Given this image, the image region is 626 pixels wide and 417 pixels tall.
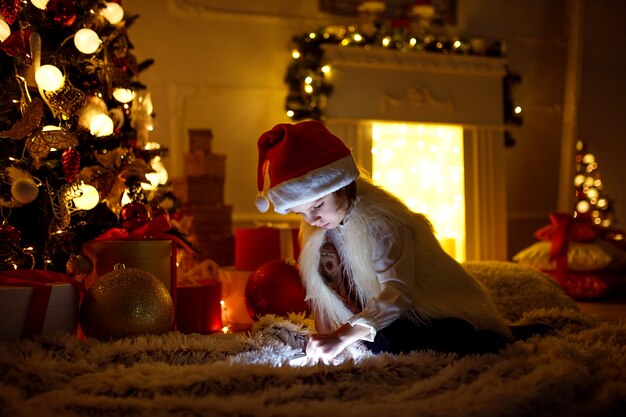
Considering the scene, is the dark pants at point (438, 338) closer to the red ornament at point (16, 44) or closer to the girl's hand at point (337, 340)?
the girl's hand at point (337, 340)

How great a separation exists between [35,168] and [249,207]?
249 cm

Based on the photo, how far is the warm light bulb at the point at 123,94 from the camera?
237 cm

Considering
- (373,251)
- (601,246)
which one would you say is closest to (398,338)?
(373,251)

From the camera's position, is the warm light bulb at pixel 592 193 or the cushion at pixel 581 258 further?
the warm light bulb at pixel 592 193

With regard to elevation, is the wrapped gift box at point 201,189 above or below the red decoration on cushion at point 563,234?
above

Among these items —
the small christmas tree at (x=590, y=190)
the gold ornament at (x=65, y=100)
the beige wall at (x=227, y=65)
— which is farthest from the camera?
the small christmas tree at (x=590, y=190)

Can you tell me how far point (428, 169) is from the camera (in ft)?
15.0

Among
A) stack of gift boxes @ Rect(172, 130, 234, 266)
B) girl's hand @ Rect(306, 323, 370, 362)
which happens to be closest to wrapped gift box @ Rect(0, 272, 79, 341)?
girl's hand @ Rect(306, 323, 370, 362)

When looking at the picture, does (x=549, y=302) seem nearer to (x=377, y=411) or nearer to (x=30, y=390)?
(x=377, y=411)

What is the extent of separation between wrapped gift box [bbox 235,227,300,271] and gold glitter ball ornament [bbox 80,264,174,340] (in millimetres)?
854

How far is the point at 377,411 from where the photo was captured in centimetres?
115

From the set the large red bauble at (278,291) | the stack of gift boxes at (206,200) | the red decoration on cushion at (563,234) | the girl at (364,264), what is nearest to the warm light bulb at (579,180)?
the red decoration on cushion at (563,234)

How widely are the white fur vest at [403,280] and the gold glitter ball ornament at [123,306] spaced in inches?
16.6

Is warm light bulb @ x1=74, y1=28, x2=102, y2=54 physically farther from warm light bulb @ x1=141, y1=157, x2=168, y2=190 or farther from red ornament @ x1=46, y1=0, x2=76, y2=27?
warm light bulb @ x1=141, y1=157, x2=168, y2=190
